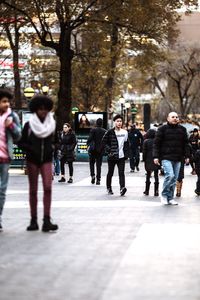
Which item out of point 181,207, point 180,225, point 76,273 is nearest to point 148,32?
point 181,207

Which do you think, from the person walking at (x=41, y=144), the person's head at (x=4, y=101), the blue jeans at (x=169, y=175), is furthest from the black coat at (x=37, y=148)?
the blue jeans at (x=169, y=175)

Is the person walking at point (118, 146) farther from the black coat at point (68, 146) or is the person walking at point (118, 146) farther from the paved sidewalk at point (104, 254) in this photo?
the black coat at point (68, 146)

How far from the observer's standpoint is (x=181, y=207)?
1367cm

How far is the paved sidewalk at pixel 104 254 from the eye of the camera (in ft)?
20.6

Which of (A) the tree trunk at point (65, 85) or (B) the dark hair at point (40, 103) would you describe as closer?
(B) the dark hair at point (40, 103)

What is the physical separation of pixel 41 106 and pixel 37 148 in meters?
0.50

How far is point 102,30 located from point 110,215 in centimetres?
2859

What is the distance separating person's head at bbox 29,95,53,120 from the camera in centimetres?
938

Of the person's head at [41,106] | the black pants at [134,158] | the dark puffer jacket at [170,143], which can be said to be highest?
the person's head at [41,106]

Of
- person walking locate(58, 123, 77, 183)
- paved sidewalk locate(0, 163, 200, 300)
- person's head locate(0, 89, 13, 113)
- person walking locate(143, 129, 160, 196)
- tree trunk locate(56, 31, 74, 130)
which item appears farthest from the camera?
tree trunk locate(56, 31, 74, 130)

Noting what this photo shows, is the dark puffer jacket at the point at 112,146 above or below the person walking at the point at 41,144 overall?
below

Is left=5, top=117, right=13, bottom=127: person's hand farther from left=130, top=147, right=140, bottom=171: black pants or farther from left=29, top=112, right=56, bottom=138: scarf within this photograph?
left=130, top=147, right=140, bottom=171: black pants

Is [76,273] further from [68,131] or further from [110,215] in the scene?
[68,131]

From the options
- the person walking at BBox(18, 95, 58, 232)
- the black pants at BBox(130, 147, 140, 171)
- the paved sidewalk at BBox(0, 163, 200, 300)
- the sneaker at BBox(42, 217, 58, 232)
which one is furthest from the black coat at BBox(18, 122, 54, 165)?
the black pants at BBox(130, 147, 140, 171)
